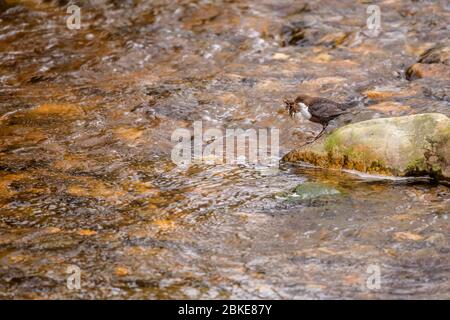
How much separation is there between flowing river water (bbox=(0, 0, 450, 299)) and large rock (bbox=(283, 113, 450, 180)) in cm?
14

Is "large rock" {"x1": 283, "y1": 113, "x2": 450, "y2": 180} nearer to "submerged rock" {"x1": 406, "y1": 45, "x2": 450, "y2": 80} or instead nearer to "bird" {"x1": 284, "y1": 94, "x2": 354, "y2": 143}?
"bird" {"x1": 284, "y1": 94, "x2": 354, "y2": 143}

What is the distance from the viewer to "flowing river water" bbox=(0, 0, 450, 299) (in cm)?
443

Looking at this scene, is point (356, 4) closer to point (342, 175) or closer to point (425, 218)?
point (342, 175)

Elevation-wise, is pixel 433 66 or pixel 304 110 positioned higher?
pixel 433 66

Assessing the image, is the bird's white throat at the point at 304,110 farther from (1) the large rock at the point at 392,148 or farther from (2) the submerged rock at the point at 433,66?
(2) the submerged rock at the point at 433,66

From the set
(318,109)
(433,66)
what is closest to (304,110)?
(318,109)

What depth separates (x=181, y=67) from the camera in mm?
8727

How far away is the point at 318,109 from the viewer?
6.90 metres

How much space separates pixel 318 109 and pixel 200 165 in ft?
4.59

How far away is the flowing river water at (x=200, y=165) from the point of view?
4.43 metres

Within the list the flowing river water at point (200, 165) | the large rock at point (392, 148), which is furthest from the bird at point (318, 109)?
the large rock at point (392, 148)

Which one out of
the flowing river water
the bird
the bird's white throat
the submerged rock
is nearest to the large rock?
the flowing river water

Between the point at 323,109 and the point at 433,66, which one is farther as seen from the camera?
the point at 433,66

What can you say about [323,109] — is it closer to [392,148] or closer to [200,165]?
[392,148]
